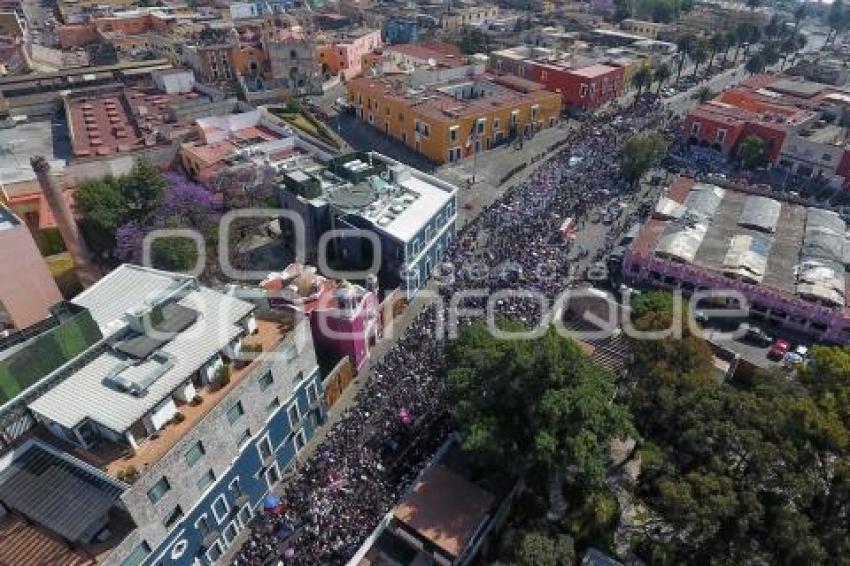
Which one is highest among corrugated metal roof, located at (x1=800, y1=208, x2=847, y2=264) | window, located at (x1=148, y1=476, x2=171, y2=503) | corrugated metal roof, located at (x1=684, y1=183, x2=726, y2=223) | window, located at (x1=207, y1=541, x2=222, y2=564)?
window, located at (x1=148, y1=476, x2=171, y2=503)

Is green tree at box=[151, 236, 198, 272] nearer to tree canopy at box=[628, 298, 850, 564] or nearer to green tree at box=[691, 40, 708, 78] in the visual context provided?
tree canopy at box=[628, 298, 850, 564]

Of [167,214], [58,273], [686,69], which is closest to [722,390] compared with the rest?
[167,214]

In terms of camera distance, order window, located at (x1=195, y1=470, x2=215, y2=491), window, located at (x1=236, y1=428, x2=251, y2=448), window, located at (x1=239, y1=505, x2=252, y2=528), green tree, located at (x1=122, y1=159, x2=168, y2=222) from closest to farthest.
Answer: window, located at (x1=195, y1=470, x2=215, y2=491) → window, located at (x1=236, y1=428, x2=251, y2=448) → window, located at (x1=239, y1=505, x2=252, y2=528) → green tree, located at (x1=122, y1=159, x2=168, y2=222)

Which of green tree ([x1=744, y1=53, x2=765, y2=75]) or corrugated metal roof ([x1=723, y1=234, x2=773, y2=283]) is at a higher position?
green tree ([x1=744, y1=53, x2=765, y2=75])

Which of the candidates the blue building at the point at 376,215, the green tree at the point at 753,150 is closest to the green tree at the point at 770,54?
the green tree at the point at 753,150

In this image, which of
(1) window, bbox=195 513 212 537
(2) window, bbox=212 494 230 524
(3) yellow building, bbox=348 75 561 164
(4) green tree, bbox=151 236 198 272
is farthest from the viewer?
(3) yellow building, bbox=348 75 561 164


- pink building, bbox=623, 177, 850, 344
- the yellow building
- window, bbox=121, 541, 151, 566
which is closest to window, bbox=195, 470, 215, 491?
window, bbox=121, 541, 151, 566

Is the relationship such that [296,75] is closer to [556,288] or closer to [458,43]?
[458,43]
